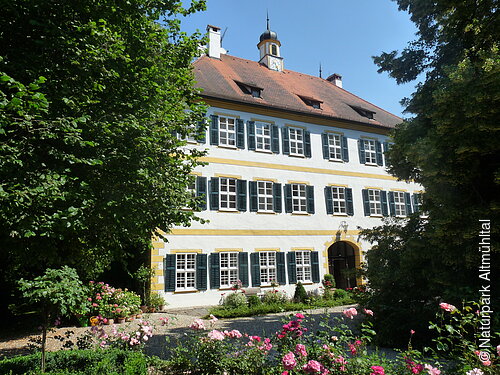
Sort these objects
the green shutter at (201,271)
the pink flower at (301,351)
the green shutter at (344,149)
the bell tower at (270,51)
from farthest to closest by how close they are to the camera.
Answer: the bell tower at (270,51) → the green shutter at (344,149) → the green shutter at (201,271) → the pink flower at (301,351)

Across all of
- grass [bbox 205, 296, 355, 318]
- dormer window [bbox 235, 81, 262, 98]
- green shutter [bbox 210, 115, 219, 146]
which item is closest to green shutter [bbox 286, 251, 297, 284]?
grass [bbox 205, 296, 355, 318]

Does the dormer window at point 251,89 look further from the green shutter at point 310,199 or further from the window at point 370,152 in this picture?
the window at point 370,152

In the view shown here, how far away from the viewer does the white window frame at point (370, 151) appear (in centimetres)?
1950

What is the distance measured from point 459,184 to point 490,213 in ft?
2.97

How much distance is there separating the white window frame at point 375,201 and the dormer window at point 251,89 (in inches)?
308

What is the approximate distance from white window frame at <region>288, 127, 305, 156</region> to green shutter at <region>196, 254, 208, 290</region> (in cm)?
676

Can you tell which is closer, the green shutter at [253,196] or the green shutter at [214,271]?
the green shutter at [214,271]

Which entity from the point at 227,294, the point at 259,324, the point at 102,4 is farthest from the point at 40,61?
the point at 227,294

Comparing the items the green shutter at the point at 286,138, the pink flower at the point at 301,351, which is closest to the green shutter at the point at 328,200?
the green shutter at the point at 286,138

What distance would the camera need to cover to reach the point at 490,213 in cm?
599

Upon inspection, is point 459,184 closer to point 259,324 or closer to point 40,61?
point 259,324

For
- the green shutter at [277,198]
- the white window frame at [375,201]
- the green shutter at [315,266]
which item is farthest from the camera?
the white window frame at [375,201]

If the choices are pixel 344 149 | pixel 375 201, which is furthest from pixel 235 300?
pixel 375 201

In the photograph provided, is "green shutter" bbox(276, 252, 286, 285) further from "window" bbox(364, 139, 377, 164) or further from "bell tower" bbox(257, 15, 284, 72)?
"bell tower" bbox(257, 15, 284, 72)
